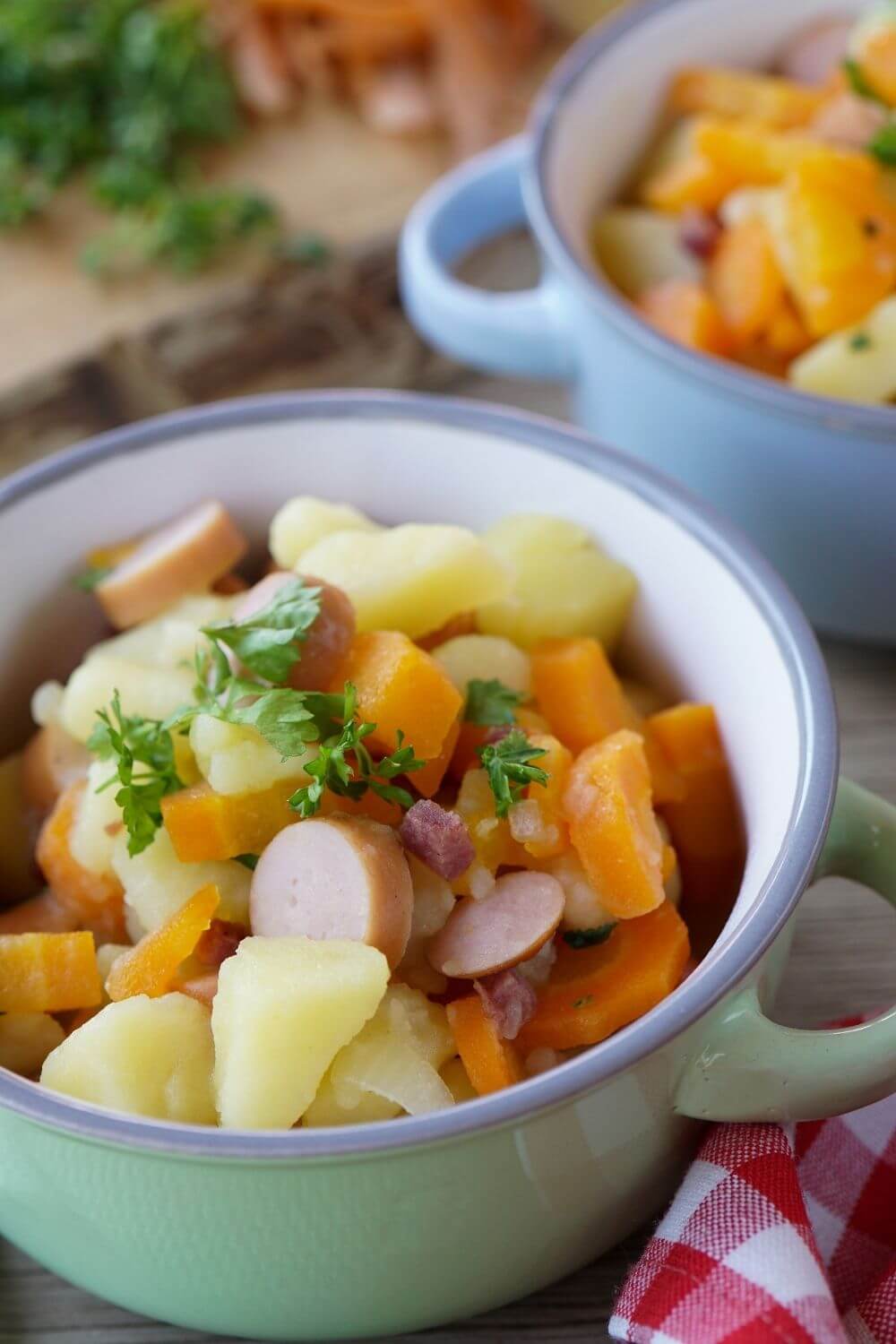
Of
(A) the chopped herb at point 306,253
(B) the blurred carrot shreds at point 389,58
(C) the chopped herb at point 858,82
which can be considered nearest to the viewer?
(C) the chopped herb at point 858,82

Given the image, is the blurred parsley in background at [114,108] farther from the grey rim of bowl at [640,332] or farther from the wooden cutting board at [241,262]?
the grey rim of bowl at [640,332]

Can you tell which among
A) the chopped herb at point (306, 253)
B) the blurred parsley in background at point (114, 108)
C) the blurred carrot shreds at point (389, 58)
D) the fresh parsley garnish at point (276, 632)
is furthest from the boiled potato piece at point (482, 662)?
the blurred carrot shreds at point (389, 58)

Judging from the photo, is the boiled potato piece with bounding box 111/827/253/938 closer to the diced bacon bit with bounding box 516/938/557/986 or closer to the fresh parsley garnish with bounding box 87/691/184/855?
the fresh parsley garnish with bounding box 87/691/184/855

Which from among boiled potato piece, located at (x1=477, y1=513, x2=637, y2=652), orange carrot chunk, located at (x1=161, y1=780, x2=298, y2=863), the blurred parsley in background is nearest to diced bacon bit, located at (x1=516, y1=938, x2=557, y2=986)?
orange carrot chunk, located at (x1=161, y1=780, x2=298, y2=863)

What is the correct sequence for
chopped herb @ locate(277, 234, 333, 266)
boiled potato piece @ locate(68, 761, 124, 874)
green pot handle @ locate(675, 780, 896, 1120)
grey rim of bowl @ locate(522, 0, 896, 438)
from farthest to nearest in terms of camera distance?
chopped herb @ locate(277, 234, 333, 266)
grey rim of bowl @ locate(522, 0, 896, 438)
boiled potato piece @ locate(68, 761, 124, 874)
green pot handle @ locate(675, 780, 896, 1120)

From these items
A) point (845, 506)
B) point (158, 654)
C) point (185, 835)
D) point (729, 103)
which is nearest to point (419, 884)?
point (185, 835)

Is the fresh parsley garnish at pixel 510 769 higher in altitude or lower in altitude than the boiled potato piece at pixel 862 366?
higher
